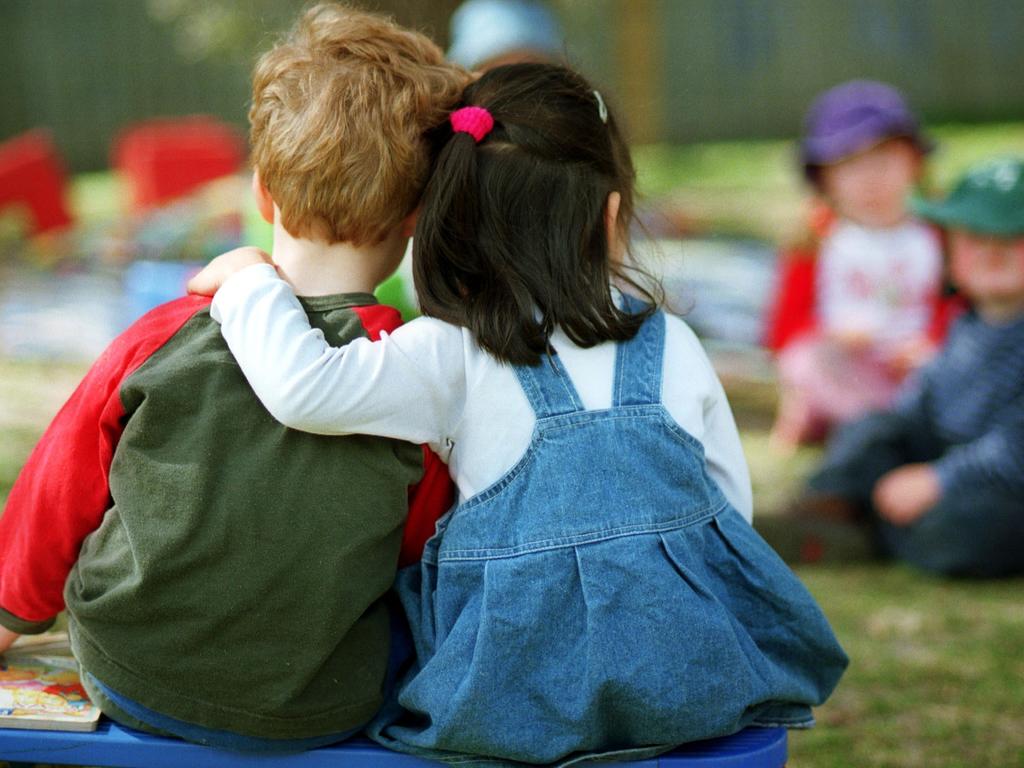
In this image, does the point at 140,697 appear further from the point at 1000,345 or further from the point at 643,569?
the point at 1000,345

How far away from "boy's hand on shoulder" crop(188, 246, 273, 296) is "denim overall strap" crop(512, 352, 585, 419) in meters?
0.43

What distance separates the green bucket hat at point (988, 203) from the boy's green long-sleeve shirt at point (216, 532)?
2.49 m

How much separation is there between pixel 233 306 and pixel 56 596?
546mm

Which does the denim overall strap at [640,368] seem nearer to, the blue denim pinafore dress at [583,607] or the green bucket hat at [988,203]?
the blue denim pinafore dress at [583,607]

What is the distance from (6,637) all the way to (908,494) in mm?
Answer: 2630

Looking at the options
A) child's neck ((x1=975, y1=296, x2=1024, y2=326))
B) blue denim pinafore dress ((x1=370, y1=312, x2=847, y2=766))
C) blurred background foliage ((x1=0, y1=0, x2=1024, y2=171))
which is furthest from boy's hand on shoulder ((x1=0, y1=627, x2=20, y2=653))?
blurred background foliage ((x1=0, y1=0, x2=1024, y2=171))

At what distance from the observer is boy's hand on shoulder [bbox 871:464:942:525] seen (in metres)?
3.66

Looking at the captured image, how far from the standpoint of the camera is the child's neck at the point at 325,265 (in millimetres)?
1897

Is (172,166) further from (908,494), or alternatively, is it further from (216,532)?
(216,532)

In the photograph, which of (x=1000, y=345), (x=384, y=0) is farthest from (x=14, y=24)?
(x=1000, y=345)

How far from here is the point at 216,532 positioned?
172cm

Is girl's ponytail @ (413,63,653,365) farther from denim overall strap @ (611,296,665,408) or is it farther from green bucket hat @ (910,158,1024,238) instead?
green bucket hat @ (910,158,1024,238)

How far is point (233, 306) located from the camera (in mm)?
1766

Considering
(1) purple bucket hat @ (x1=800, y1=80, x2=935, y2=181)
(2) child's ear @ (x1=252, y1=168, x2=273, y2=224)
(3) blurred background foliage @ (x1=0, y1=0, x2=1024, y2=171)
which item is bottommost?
(3) blurred background foliage @ (x1=0, y1=0, x2=1024, y2=171)
